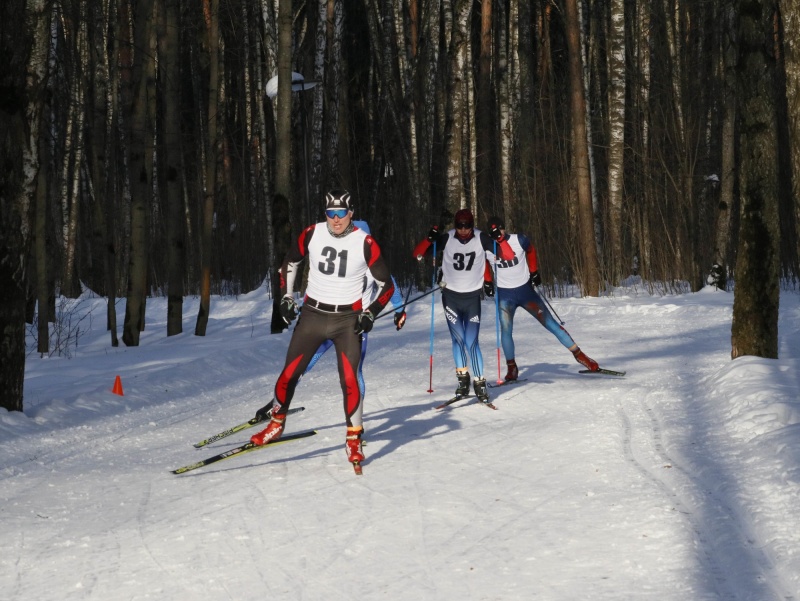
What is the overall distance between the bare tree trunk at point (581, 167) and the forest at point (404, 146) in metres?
0.06

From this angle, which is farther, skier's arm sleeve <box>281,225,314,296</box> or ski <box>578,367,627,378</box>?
ski <box>578,367,627,378</box>

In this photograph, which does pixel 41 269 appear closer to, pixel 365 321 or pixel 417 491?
pixel 365 321

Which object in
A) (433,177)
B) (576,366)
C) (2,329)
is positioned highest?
(433,177)

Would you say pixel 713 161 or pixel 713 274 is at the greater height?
pixel 713 161

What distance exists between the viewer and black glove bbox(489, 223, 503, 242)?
41.5 feet

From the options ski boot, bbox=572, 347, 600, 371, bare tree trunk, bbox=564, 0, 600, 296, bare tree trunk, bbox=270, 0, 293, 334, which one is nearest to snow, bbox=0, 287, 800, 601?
ski boot, bbox=572, 347, 600, 371

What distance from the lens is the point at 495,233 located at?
12641 mm

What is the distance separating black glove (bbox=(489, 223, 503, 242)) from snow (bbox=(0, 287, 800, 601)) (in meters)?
1.83

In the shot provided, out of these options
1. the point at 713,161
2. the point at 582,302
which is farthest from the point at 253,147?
the point at 582,302

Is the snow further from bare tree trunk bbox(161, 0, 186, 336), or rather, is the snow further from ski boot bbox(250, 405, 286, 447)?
bare tree trunk bbox(161, 0, 186, 336)

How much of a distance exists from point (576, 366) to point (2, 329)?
770cm

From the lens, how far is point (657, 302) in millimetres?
23359

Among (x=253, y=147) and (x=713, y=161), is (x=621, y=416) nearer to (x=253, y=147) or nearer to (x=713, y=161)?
(x=713, y=161)

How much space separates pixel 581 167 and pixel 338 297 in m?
18.7
